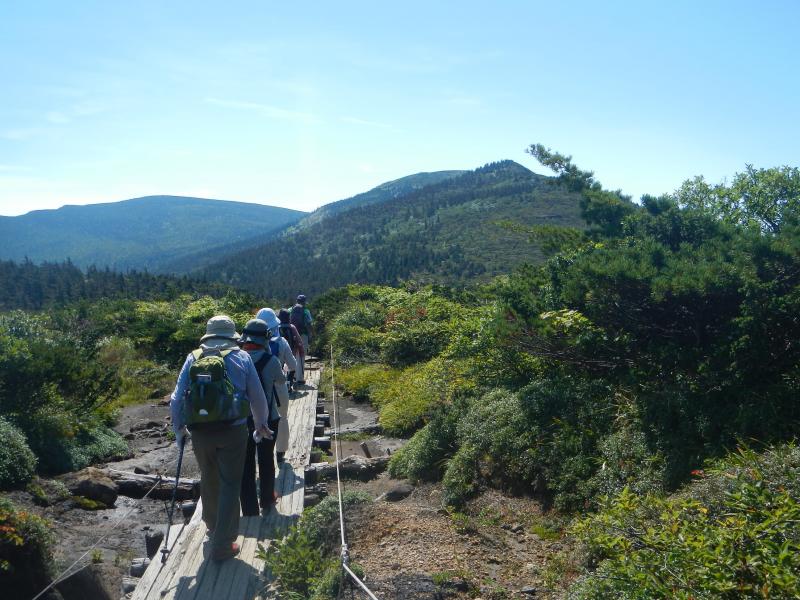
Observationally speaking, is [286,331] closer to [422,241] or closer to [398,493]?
[398,493]

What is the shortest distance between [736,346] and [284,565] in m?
4.21

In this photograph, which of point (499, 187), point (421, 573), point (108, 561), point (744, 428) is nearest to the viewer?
point (421, 573)

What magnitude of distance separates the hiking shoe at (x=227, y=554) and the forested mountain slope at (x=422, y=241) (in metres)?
31.9

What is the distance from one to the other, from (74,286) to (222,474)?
45.8 meters

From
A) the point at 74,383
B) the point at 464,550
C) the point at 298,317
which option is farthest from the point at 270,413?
the point at 74,383

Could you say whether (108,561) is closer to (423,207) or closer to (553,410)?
(553,410)

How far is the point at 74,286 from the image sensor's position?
4419cm

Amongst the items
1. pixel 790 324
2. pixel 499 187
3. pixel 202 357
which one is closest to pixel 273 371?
pixel 202 357

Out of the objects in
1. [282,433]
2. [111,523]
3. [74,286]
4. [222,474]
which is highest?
[74,286]

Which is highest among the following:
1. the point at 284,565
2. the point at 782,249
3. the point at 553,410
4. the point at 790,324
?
the point at 782,249

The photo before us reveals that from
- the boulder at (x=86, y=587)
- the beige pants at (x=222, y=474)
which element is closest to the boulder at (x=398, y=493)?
the beige pants at (x=222, y=474)

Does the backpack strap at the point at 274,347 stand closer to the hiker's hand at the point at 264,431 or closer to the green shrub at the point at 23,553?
the hiker's hand at the point at 264,431

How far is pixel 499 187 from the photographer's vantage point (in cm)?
8950

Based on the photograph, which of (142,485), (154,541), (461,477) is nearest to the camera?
(154,541)
